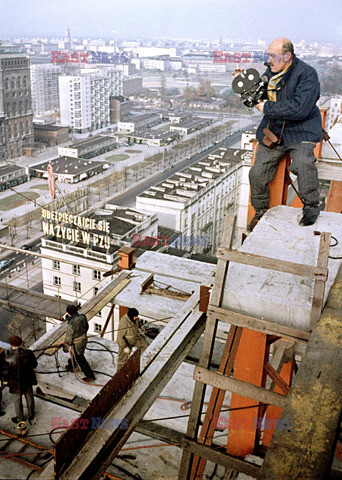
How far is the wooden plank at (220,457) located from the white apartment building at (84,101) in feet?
246

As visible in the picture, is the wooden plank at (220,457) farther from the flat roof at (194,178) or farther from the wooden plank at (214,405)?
the flat roof at (194,178)

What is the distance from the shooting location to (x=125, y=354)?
18.8 feet

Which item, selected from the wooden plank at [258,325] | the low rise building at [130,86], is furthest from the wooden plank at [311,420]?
the low rise building at [130,86]

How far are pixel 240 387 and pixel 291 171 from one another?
9.49 ft

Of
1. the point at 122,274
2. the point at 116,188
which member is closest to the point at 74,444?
the point at 122,274

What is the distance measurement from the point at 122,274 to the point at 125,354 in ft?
7.32

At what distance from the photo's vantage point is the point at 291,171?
557cm

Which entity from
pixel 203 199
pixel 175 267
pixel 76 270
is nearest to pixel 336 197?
pixel 175 267

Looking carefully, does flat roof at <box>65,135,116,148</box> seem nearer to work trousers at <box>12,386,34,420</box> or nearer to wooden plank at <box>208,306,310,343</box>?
work trousers at <box>12,386,34,420</box>

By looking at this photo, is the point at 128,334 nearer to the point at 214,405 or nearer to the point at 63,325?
the point at 63,325

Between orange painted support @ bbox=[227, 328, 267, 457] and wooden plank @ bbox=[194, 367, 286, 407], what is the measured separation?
50 centimetres

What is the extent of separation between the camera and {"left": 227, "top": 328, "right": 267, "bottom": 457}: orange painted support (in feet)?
13.4

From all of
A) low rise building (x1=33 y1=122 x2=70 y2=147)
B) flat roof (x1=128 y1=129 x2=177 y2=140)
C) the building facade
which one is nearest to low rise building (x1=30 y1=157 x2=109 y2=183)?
the building facade

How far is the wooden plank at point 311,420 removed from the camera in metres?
1.97
